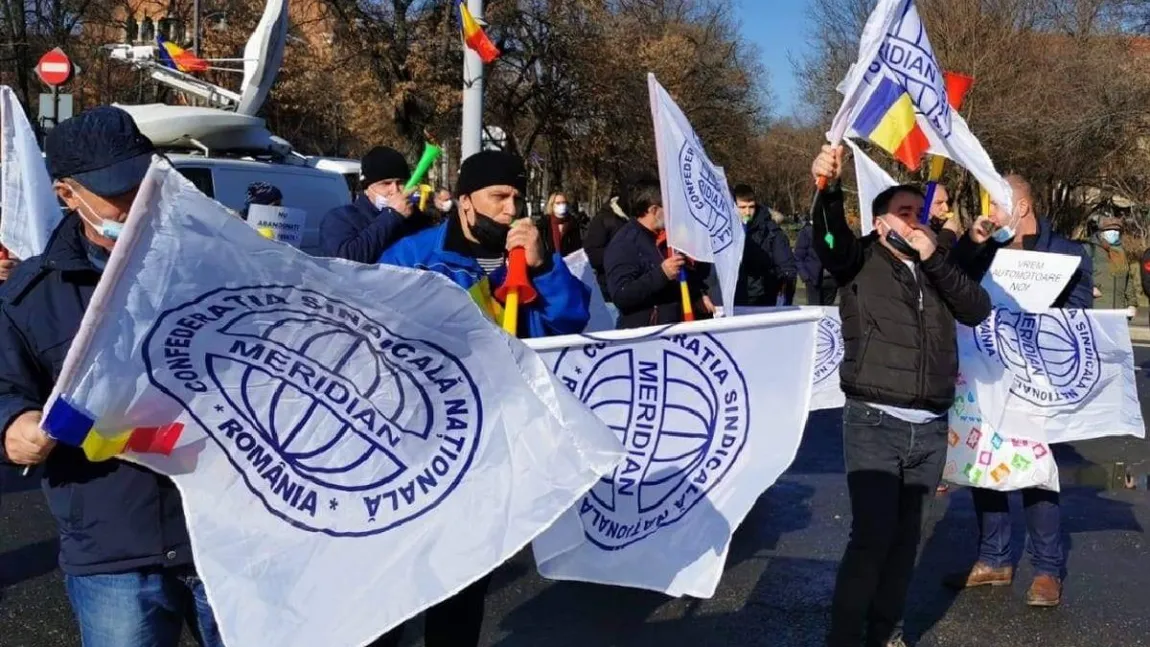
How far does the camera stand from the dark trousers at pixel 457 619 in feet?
10.8

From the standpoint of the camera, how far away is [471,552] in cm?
245

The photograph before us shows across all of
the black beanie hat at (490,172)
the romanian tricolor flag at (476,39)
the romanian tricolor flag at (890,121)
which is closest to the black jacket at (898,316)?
the romanian tricolor flag at (890,121)

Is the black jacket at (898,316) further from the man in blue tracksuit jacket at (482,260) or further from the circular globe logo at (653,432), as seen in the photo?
the man in blue tracksuit jacket at (482,260)

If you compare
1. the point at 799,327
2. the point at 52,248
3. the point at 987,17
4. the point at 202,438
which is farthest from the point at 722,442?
the point at 987,17

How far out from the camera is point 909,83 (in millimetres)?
3971

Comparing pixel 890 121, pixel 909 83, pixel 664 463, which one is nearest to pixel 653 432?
pixel 664 463

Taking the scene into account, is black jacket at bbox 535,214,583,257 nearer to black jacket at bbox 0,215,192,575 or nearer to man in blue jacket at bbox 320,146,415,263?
man in blue jacket at bbox 320,146,415,263

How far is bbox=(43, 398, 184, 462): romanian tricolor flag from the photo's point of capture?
1923 millimetres

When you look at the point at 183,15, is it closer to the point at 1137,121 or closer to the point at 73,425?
the point at 1137,121

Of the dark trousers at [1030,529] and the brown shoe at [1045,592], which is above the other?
the dark trousers at [1030,529]

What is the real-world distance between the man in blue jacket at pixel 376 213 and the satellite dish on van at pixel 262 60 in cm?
695

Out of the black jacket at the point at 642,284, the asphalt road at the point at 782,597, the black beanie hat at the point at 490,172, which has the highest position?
the black beanie hat at the point at 490,172

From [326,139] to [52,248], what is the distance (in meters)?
36.4

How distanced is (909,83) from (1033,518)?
209 centimetres
